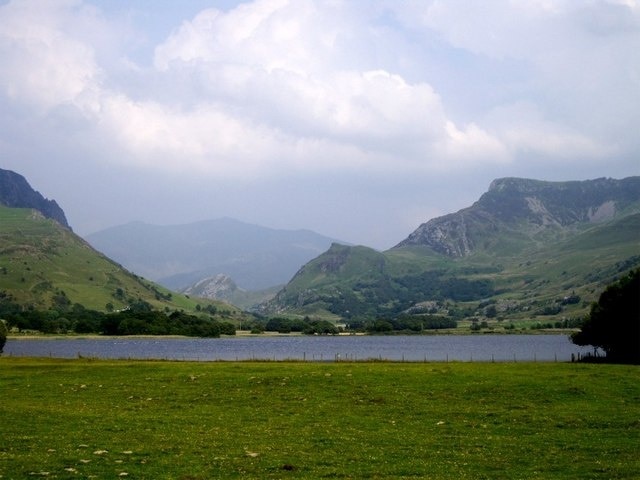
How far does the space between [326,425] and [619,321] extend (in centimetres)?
7742

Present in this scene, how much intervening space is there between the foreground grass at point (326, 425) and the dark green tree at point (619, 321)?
120 ft

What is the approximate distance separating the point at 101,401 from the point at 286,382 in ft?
53.0

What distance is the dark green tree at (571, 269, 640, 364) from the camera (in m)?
99.1

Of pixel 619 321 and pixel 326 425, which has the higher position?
pixel 619 321

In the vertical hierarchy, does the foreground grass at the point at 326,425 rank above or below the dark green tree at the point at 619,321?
below

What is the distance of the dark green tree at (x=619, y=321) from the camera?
9910 cm

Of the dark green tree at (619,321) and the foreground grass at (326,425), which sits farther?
the dark green tree at (619,321)

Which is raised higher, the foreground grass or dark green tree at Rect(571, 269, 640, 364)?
dark green tree at Rect(571, 269, 640, 364)

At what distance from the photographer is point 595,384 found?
55.0 m

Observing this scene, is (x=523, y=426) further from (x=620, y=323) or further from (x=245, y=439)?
(x=620, y=323)

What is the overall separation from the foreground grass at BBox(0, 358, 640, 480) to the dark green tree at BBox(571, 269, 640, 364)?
36549 mm

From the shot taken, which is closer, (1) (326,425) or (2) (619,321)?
(1) (326,425)

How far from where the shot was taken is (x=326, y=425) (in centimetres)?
3888

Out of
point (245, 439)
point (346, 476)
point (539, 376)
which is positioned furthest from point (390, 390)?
point (346, 476)
